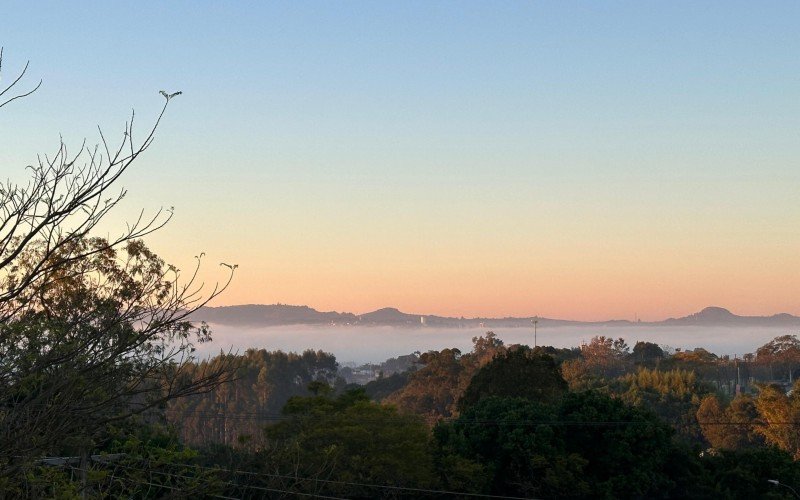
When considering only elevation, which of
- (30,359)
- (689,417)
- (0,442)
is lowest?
(689,417)

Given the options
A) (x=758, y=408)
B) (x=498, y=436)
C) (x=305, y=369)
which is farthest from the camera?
(x=305, y=369)

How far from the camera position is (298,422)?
46.6 m

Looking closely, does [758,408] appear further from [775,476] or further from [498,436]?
[498,436]

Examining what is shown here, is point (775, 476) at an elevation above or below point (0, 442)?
below

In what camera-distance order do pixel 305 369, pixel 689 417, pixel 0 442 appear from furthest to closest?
1. pixel 305 369
2. pixel 689 417
3. pixel 0 442

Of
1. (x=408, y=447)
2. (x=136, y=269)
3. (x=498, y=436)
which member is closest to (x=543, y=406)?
(x=498, y=436)

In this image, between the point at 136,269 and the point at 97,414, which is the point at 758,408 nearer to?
the point at 136,269

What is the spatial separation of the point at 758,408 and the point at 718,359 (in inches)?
2986

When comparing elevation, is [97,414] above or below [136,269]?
below

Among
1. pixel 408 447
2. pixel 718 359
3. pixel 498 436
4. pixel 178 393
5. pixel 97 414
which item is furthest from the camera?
pixel 718 359

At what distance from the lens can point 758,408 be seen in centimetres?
8000

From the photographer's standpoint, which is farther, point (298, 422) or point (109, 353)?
point (298, 422)

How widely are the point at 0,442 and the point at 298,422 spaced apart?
39806 millimetres

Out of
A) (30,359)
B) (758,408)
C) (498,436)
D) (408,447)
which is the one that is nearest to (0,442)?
(30,359)
